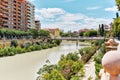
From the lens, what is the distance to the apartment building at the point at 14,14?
76000mm

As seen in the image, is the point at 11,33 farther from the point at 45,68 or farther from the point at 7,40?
the point at 45,68

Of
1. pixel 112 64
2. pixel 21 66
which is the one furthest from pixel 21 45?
pixel 112 64

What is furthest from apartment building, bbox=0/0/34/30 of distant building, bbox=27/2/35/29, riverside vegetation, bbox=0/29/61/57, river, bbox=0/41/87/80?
river, bbox=0/41/87/80

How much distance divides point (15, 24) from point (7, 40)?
2964 cm

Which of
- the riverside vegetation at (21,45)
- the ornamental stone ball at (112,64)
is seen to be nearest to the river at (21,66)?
the riverside vegetation at (21,45)

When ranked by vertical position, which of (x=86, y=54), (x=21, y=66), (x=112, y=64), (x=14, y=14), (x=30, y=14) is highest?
(x=30, y=14)

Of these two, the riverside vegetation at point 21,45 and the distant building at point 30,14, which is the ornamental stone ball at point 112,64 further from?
the distant building at point 30,14

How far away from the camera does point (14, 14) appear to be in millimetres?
85375

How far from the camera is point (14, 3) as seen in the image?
85.4 m

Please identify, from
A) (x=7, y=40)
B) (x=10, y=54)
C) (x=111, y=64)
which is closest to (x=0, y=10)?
(x=7, y=40)

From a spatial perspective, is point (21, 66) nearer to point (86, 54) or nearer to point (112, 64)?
point (86, 54)

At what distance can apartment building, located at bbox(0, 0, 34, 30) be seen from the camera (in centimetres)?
7600

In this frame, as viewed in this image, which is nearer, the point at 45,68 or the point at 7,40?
the point at 45,68

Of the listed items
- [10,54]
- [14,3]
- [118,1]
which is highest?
[14,3]
